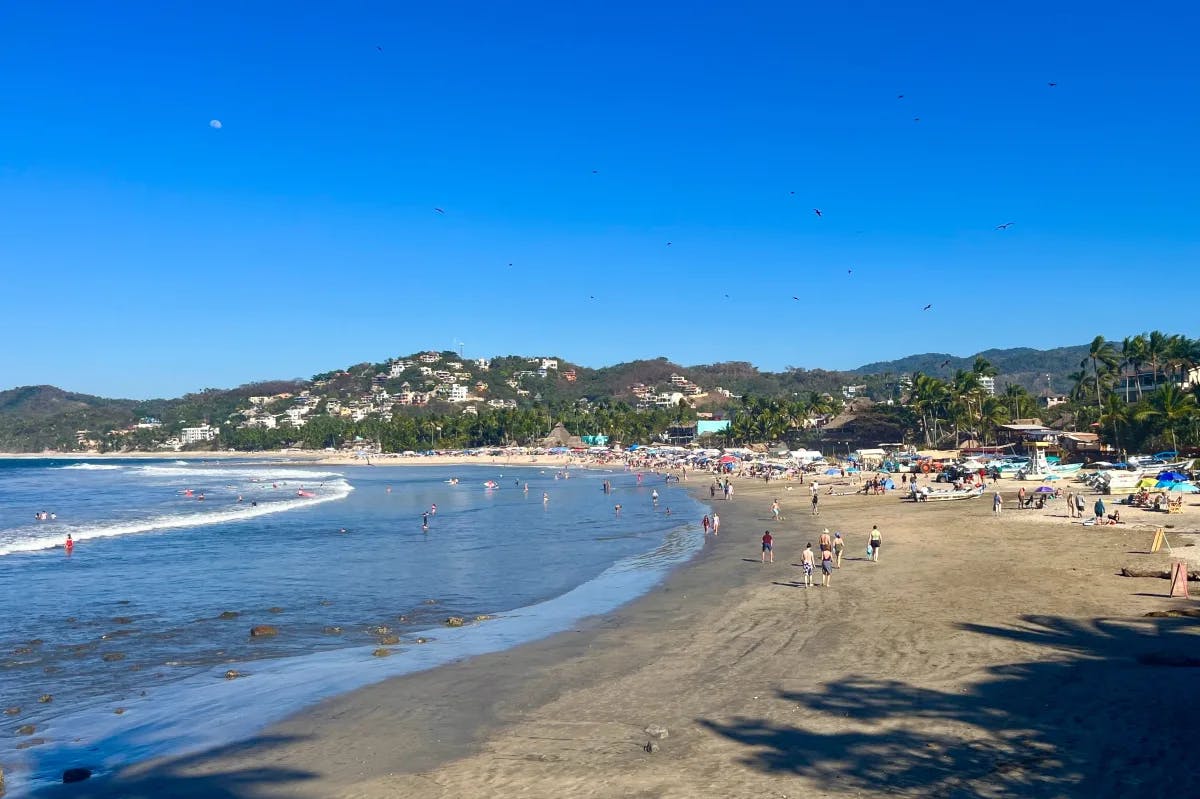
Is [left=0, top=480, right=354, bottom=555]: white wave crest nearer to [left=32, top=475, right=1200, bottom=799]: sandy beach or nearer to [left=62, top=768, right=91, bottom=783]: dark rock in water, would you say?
[left=62, top=768, right=91, bottom=783]: dark rock in water

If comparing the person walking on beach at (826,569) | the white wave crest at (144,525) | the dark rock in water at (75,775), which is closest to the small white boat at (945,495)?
the person walking on beach at (826,569)

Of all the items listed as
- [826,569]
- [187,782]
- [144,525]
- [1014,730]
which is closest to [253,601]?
[187,782]

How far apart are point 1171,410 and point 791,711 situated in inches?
2117

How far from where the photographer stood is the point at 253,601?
74.8ft

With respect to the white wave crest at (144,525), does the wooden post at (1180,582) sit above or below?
above

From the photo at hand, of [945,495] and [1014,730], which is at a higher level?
[945,495]

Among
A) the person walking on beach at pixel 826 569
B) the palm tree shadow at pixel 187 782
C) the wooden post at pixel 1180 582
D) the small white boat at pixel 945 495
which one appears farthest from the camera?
the small white boat at pixel 945 495

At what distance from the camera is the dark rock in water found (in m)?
10.6

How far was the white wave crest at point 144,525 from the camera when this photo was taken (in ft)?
122

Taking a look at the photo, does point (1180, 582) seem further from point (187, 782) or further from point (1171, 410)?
point (1171, 410)

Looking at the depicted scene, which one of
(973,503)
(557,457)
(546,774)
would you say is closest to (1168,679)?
(546,774)

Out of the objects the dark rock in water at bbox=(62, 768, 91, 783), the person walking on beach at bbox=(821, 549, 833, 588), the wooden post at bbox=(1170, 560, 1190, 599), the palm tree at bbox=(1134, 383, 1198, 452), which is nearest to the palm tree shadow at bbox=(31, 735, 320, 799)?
the dark rock in water at bbox=(62, 768, 91, 783)

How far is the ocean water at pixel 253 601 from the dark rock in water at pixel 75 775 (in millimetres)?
151

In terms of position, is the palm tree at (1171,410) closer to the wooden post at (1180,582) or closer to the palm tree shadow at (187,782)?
the wooden post at (1180,582)
